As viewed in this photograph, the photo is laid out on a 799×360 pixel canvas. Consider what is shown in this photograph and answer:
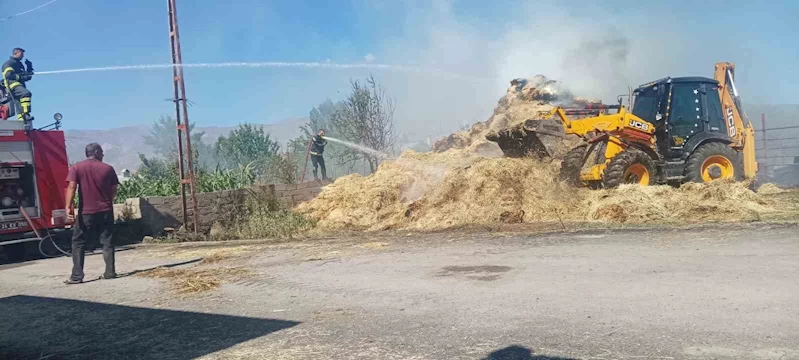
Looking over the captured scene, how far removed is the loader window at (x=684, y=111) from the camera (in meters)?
12.6

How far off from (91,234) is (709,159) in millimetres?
12113

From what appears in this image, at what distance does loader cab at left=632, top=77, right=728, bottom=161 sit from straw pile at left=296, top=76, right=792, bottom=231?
5.39 feet

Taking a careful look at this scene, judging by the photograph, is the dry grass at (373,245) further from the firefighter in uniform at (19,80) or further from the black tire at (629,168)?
the firefighter in uniform at (19,80)

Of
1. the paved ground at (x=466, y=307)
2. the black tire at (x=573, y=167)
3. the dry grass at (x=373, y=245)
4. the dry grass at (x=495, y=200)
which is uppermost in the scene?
the black tire at (x=573, y=167)

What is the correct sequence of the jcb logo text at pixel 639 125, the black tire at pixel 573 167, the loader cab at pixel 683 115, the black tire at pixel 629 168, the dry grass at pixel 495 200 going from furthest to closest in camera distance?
the loader cab at pixel 683 115 → the black tire at pixel 573 167 → the jcb logo text at pixel 639 125 → the black tire at pixel 629 168 → the dry grass at pixel 495 200

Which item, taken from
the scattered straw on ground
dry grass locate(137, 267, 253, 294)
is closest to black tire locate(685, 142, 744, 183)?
the scattered straw on ground

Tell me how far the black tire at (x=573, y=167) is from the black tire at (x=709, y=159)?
2258 millimetres

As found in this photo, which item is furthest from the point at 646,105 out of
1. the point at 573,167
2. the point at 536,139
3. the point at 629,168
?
the point at 536,139

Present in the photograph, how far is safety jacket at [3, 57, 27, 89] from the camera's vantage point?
11945 mm

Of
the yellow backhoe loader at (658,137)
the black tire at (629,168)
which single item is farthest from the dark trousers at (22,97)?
the black tire at (629,168)

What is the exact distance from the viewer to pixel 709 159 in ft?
40.4

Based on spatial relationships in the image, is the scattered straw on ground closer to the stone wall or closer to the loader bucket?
the stone wall

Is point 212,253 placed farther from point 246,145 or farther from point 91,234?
point 246,145

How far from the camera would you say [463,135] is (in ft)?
63.3
